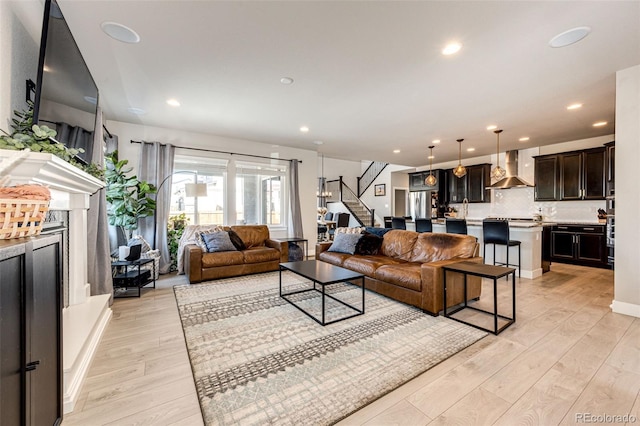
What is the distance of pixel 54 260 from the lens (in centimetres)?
141

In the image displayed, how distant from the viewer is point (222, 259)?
445 centimetres

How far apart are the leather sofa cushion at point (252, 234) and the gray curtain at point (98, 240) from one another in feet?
6.99

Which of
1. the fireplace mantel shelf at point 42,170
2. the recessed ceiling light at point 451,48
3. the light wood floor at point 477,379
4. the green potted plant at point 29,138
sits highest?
the recessed ceiling light at point 451,48

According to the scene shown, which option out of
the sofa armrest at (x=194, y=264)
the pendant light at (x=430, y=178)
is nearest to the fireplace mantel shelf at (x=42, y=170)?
the sofa armrest at (x=194, y=264)

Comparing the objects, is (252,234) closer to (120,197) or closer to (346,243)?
(346,243)

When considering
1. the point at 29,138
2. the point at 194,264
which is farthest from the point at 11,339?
the point at 194,264

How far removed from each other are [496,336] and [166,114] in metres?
5.25

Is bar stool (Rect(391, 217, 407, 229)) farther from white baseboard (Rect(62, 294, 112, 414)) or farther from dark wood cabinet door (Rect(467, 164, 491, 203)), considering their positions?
white baseboard (Rect(62, 294, 112, 414))

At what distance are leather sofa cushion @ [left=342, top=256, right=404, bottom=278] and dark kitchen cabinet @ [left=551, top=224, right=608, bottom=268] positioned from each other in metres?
4.52

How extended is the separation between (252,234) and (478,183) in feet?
20.5

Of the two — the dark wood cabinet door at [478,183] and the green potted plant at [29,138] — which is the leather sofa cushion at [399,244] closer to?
the green potted plant at [29,138]

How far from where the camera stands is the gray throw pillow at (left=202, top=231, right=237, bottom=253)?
4578mm

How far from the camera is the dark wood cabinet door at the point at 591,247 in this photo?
211 inches

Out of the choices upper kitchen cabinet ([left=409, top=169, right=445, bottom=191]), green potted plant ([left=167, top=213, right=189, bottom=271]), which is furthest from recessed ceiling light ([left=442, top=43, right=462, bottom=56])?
upper kitchen cabinet ([left=409, top=169, right=445, bottom=191])
